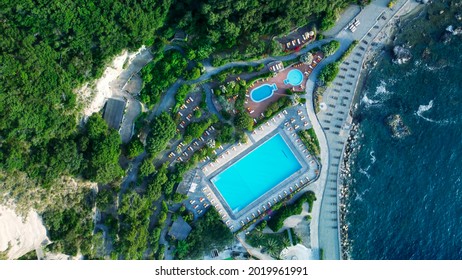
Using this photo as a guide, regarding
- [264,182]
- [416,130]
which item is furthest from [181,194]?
[416,130]

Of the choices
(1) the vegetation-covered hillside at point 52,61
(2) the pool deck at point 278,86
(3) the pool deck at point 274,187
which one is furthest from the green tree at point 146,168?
(2) the pool deck at point 278,86

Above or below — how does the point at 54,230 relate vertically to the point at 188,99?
below

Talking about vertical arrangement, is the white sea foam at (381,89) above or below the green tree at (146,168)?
below

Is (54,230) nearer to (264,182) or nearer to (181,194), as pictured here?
(181,194)

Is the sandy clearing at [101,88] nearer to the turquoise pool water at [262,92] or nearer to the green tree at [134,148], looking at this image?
the green tree at [134,148]

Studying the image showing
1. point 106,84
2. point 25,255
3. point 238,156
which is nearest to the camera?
point 25,255

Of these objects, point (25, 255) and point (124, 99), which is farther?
point (124, 99)

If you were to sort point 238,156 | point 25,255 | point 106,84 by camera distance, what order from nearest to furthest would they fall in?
point 25,255 < point 106,84 < point 238,156

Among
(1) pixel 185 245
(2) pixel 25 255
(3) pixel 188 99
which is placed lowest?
(1) pixel 185 245
